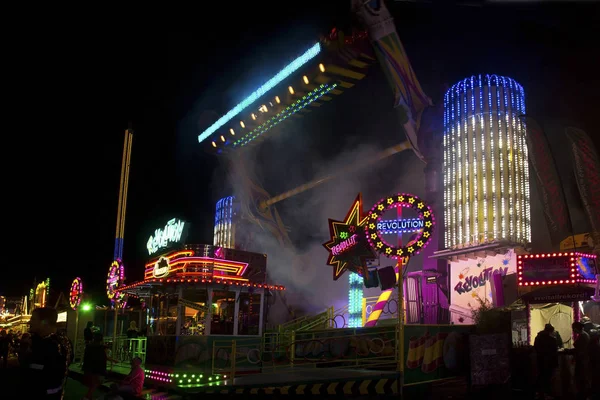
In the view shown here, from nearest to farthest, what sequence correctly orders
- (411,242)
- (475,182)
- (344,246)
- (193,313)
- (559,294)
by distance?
(411,242), (559,294), (344,246), (193,313), (475,182)

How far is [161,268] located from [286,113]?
1256cm

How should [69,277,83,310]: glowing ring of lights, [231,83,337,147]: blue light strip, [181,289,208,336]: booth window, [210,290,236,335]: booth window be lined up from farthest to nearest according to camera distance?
[69,277,83,310]: glowing ring of lights < [231,83,337,147]: blue light strip < [210,290,236,335]: booth window < [181,289,208,336]: booth window

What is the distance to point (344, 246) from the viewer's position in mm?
15328

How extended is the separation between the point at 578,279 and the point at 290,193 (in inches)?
709

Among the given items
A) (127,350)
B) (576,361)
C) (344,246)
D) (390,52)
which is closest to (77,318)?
(127,350)

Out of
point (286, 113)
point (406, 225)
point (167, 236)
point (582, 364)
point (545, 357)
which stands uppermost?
point (286, 113)

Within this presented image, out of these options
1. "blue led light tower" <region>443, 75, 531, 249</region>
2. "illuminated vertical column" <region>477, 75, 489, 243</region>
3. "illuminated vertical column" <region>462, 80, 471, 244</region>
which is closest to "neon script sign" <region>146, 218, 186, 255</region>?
"blue led light tower" <region>443, 75, 531, 249</region>

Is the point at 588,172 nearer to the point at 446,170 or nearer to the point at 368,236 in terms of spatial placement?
the point at 446,170

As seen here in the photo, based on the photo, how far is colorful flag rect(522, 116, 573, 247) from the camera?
56.9 ft

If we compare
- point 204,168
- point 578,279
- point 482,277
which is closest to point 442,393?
point 578,279

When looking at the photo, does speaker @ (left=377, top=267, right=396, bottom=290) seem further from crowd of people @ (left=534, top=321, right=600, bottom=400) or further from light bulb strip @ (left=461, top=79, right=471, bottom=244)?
light bulb strip @ (left=461, top=79, right=471, bottom=244)

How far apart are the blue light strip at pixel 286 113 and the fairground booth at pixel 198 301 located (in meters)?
10.3

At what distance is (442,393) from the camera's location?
35.1 feet

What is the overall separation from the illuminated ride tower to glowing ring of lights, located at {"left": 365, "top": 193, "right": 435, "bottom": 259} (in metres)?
7.57
